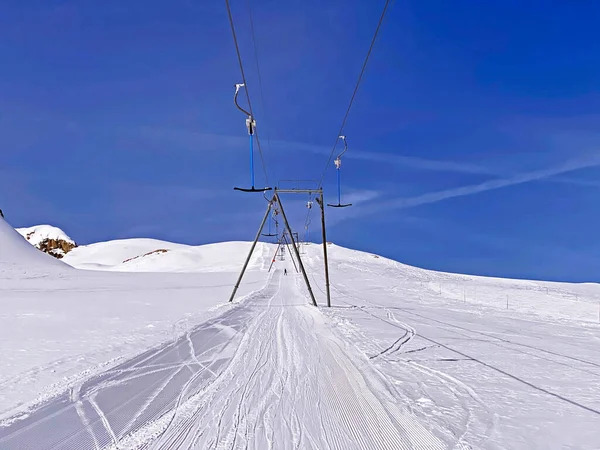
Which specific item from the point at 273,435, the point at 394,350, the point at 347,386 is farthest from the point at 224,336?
the point at 273,435

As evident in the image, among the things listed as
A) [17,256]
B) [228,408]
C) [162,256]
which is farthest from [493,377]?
[162,256]

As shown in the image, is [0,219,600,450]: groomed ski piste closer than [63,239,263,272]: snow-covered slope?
Yes

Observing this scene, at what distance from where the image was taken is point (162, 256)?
280 ft

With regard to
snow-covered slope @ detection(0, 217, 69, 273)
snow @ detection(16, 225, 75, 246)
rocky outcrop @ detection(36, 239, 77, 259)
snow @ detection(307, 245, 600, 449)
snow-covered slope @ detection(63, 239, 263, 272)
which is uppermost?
snow @ detection(16, 225, 75, 246)

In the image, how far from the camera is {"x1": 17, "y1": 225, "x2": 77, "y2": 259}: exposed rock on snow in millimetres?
175125

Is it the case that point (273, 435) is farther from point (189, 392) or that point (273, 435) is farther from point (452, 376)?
point (452, 376)

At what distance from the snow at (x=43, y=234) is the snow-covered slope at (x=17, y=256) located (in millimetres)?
147023

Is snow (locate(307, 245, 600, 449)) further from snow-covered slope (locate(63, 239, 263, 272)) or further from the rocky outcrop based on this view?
the rocky outcrop

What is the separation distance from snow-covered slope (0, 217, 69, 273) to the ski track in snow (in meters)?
35.0

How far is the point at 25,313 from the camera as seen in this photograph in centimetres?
1345

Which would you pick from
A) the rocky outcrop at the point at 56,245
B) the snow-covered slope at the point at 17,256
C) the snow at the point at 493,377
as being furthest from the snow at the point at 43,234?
the snow at the point at 493,377

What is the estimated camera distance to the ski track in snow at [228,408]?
3713 millimetres

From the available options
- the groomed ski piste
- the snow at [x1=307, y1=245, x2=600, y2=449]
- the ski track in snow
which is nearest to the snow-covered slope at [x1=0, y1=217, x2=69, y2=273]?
the groomed ski piste

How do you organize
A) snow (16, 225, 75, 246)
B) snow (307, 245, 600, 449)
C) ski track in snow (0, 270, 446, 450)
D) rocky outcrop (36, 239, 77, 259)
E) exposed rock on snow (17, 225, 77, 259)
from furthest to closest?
snow (16, 225, 75, 246) → exposed rock on snow (17, 225, 77, 259) → rocky outcrop (36, 239, 77, 259) → snow (307, 245, 600, 449) → ski track in snow (0, 270, 446, 450)
